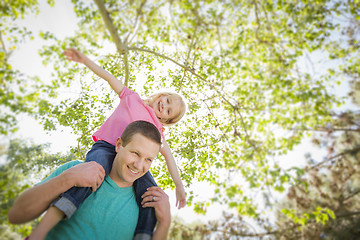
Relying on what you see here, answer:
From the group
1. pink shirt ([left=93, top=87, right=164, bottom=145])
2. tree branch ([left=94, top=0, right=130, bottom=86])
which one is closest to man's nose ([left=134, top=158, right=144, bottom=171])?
pink shirt ([left=93, top=87, right=164, bottom=145])

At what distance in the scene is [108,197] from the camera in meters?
1.42

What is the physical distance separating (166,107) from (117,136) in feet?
2.26

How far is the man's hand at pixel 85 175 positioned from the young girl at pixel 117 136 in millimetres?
49

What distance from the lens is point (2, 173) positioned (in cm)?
238

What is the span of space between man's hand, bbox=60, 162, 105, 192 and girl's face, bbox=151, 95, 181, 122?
116cm

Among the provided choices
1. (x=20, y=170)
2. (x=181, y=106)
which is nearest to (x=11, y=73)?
(x=20, y=170)

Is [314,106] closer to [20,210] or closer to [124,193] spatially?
[124,193]

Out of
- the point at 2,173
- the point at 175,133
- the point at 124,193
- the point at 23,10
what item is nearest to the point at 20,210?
the point at 124,193

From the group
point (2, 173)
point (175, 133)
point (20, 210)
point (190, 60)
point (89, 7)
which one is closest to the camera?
A: point (20, 210)

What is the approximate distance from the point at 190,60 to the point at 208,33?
1772 mm

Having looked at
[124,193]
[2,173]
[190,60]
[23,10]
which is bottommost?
[124,193]

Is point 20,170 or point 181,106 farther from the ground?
point 181,106

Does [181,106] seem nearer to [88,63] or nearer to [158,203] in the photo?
[88,63]

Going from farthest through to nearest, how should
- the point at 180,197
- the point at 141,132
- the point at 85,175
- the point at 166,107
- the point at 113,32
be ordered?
the point at 113,32
the point at 166,107
the point at 180,197
the point at 141,132
the point at 85,175
